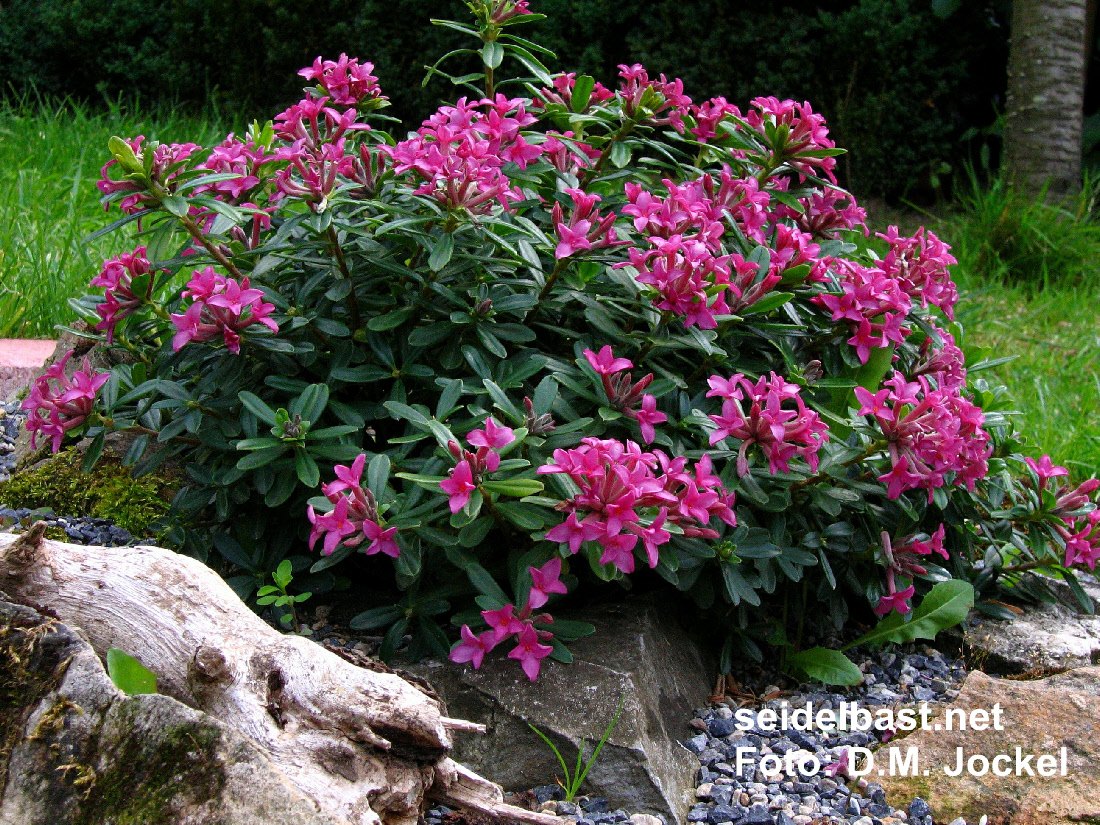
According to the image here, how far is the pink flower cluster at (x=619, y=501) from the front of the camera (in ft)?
5.80

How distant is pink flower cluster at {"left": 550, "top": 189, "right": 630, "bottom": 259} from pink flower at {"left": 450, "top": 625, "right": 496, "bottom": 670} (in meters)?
0.82

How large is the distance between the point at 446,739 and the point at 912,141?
6516 millimetres

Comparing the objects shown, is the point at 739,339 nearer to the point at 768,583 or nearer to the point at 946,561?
the point at 768,583

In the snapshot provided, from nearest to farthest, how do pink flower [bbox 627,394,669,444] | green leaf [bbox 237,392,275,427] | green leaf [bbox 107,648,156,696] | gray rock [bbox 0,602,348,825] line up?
gray rock [bbox 0,602,348,825] → green leaf [bbox 107,648,156,696] → pink flower [bbox 627,394,669,444] → green leaf [bbox 237,392,275,427]

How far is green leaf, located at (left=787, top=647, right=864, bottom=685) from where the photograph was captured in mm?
2426

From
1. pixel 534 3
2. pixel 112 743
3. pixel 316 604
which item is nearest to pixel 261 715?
pixel 112 743

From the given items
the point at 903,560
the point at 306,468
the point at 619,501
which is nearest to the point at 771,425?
the point at 619,501

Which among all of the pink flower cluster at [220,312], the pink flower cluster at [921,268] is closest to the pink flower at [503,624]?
the pink flower cluster at [220,312]

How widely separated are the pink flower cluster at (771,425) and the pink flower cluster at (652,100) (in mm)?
907

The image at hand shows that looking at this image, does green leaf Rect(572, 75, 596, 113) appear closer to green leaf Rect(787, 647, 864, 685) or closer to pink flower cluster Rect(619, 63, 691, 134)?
pink flower cluster Rect(619, 63, 691, 134)

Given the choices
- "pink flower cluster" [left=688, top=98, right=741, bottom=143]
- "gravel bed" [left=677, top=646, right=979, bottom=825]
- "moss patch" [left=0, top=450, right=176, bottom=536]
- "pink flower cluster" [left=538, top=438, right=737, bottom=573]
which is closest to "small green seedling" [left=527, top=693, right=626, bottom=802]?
"gravel bed" [left=677, top=646, right=979, bottom=825]

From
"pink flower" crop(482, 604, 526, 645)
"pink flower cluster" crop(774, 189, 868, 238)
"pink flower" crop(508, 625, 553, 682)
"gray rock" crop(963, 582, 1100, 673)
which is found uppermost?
"pink flower cluster" crop(774, 189, 868, 238)

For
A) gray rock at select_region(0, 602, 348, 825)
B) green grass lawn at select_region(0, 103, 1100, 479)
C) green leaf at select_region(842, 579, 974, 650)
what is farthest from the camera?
green grass lawn at select_region(0, 103, 1100, 479)

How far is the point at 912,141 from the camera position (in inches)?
277
